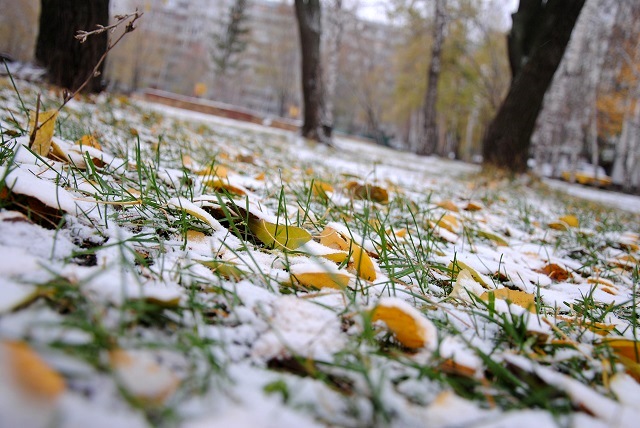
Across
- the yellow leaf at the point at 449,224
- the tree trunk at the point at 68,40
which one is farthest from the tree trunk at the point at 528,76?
the tree trunk at the point at 68,40

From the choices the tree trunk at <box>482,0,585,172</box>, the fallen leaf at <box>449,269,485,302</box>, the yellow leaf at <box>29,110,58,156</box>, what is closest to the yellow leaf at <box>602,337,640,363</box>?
the fallen leaf at <box>449,269,485,302</box>

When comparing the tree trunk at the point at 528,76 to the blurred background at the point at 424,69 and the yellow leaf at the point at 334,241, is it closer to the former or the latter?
the blurred background at the point at 424,69

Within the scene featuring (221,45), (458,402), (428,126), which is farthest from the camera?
(221,45)

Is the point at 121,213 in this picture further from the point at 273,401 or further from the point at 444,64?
the point at 444,64

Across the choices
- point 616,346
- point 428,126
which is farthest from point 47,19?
point 428,126

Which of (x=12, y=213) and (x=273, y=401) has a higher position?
(x=12, y=213)

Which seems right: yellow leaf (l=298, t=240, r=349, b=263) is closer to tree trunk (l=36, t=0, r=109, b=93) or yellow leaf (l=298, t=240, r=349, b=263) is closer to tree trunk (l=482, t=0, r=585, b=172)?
tree trunk (l=36, t=0, r=109, b=93)

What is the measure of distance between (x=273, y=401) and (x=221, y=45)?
119ft

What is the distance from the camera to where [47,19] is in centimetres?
363

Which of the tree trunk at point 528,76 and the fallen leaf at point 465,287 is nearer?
the fallen leaf at point 465,287

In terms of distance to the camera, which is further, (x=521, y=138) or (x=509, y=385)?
(x=521, y=138)

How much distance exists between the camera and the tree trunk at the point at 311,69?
23.2ft

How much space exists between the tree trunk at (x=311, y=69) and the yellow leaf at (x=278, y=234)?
695cm

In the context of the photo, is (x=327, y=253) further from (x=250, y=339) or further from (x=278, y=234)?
(x=250, y=339)
